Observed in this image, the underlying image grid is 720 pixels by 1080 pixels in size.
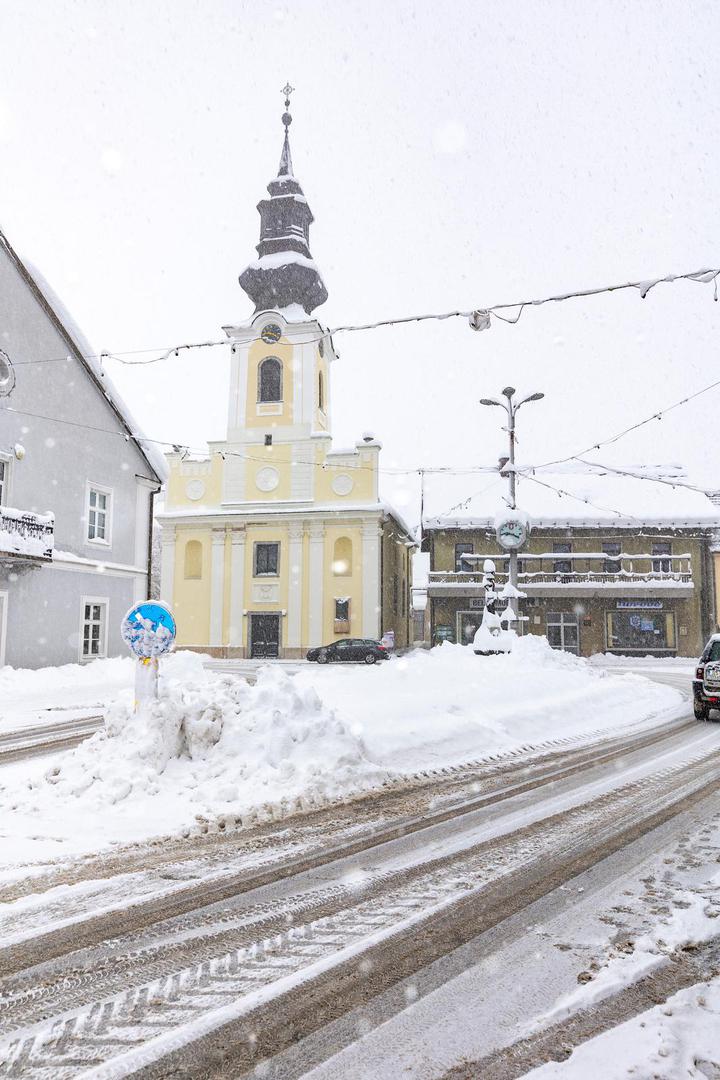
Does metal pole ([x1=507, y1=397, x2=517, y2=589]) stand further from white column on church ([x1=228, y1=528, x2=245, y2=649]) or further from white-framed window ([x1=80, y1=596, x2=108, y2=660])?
white column on church ([x1=228, y1=528, x2=245, y2=649])

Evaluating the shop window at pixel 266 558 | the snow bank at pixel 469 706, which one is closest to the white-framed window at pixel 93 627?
the snow bank at pixel 469 706

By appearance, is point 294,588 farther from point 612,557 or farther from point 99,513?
point 612,557

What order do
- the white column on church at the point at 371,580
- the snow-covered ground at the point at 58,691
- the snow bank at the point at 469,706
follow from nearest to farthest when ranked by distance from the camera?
the snow bank at the point at 469,706, the snow-covered ground at the point at 58,691, the white column on church at the point at 371,580

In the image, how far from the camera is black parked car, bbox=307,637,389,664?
106 feet

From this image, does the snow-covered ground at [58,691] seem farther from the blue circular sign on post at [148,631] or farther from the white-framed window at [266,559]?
the white-framed window at [266,559]

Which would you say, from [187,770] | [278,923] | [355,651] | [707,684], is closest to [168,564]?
[355,651]

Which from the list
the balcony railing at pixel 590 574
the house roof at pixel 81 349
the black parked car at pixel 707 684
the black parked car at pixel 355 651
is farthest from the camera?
the balcony railing at pixel 590 574

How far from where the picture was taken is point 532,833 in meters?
6.06

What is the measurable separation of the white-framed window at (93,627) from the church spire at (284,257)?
23.9m

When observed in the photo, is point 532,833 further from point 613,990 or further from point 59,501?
point 59,501

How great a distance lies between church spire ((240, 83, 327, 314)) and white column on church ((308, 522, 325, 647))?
13087mm

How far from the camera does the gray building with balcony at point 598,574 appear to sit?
39.2m

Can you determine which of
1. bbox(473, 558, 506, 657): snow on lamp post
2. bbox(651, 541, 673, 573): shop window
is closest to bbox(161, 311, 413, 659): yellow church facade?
bbox(473, 558, 506, 657): snow on lamp post

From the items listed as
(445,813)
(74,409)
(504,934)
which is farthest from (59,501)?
(504,934)
